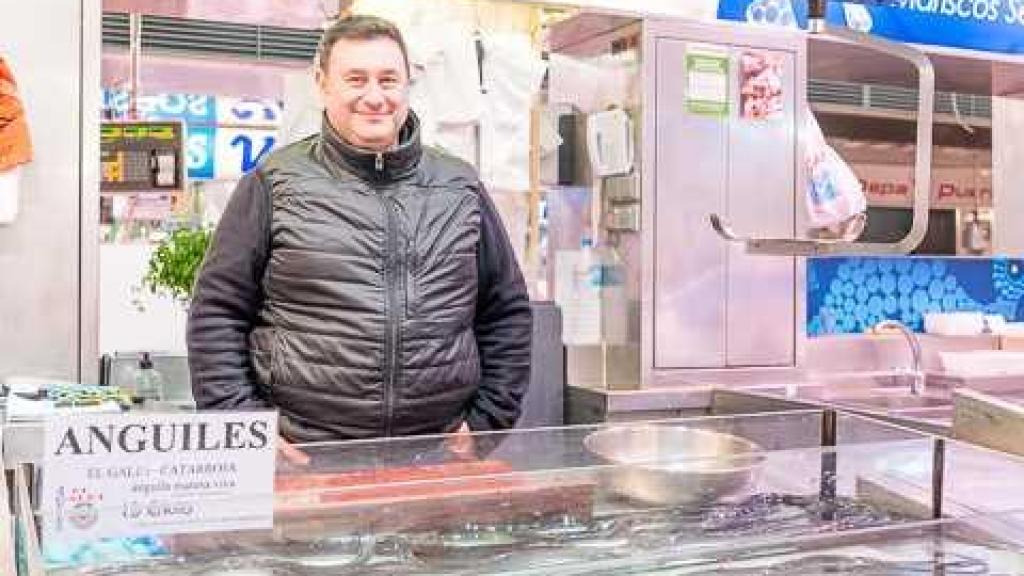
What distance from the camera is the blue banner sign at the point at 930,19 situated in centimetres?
401

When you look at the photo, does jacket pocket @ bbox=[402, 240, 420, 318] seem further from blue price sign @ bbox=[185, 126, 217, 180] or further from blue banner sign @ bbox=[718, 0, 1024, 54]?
blue price sign @ bbox=[185, 126, 217, 180]

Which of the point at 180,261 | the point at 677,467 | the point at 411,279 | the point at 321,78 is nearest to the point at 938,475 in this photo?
the point at 677,467

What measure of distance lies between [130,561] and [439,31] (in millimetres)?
2605

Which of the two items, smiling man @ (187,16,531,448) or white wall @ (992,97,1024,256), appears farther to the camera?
white wall @ (992,97,1024,256)

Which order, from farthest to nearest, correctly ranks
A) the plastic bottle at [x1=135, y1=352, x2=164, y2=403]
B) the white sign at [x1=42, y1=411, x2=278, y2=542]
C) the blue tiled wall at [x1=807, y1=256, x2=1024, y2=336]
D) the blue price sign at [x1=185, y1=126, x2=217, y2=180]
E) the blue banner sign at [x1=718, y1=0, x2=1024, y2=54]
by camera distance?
the blue price sign at [x1=185, y1=126, x2=217, y2=180], the blue tiled wall at [x1=807, y1=256, x2=1024, y2=336], the blue banner sign at [x1=718, y1=0, x2=1024, y2=54], the plastic bottle at [x1=135, y1=352, x2=164, y2=403], the white sign at [x1=42, y1=411, x2=278, y2=542]

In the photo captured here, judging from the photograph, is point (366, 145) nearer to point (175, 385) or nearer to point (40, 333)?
point (40, 333)

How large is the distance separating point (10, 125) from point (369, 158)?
A: 1.17m

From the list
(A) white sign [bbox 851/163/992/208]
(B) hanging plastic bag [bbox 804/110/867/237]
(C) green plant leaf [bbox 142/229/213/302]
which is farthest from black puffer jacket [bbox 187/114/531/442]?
(A) white sign [bbox 851/163/992/208]

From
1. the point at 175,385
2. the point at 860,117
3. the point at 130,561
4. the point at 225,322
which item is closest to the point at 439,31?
the point at 175,385

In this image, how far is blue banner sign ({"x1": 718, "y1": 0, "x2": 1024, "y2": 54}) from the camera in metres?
4.01

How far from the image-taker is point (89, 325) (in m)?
2.89

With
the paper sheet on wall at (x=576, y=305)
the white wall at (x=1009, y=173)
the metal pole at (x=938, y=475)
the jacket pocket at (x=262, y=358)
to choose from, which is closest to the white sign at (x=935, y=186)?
the white wall at (x=1009, y=173)

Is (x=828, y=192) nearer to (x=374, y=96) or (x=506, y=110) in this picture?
(x=506, y=110)

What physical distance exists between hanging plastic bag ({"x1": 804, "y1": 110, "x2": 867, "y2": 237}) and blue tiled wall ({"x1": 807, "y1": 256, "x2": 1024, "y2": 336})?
0.32 meters
